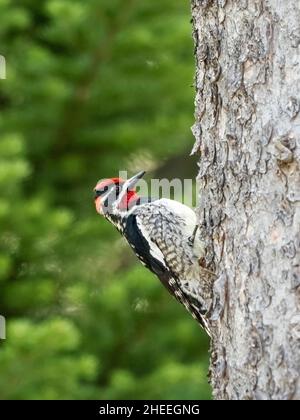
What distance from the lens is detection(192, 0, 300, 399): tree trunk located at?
4.12 meters

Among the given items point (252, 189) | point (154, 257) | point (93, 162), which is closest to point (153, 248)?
point (154, 257)

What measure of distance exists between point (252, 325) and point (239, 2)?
129 centimetres

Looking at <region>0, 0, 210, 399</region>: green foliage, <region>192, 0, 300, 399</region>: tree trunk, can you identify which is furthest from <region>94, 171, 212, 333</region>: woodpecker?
<region>0, 0, 210, 399</region>: green foliage

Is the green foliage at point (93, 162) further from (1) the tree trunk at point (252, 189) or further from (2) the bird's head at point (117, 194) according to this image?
(1) the tree trunk at point (252, 189)

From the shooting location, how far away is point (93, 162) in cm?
899

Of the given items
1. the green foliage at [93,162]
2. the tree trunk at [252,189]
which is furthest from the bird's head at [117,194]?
the green foliage at [93,162]

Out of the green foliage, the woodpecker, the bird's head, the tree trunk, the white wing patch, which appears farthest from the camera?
the green foliage

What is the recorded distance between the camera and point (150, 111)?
905 centimetres

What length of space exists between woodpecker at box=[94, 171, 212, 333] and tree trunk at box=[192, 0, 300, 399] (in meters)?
0.74

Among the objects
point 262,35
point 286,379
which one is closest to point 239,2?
point 262,35

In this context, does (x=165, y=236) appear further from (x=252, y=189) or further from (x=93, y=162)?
(x=93, y=162)

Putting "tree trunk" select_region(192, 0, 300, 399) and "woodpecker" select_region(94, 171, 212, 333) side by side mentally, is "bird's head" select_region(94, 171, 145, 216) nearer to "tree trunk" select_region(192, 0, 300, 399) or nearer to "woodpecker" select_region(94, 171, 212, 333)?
"woodpecker" select_region(94, 171, 212, 333)

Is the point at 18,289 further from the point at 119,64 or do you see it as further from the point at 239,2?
the point at 239,2

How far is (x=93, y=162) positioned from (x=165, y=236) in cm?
351
